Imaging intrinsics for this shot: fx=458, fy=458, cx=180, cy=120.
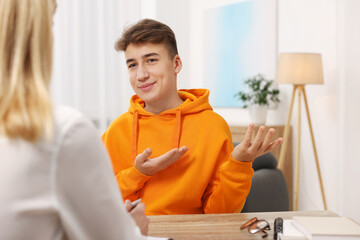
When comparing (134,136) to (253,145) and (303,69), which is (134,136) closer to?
(253,145)

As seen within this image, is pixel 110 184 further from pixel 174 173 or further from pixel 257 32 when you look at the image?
pixel 257 32

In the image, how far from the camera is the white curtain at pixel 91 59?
4.35 m

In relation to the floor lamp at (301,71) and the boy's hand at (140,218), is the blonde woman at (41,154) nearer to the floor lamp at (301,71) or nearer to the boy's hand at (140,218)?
the boy's hand at (140,218)

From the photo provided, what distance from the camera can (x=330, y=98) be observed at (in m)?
3.92

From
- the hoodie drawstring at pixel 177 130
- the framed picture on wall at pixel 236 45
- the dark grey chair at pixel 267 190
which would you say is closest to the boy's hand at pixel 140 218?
the hoodie drawstring at pixel 177 130

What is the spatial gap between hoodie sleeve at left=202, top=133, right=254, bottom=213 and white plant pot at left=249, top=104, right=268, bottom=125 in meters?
2.60

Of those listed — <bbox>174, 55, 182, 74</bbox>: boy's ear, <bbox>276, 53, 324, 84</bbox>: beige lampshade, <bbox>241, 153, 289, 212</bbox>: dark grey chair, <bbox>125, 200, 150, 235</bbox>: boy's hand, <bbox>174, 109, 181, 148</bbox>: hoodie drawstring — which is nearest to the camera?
<bbox>125, 200, 150, 235</bbox>: boy's hand

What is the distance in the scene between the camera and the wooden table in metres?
1.14

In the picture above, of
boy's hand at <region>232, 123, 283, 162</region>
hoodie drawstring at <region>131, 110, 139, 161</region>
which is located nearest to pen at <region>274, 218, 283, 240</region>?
boy's hand at <region>232, 123, 283, 162</region>

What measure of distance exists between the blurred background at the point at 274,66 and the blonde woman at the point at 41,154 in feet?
11.2

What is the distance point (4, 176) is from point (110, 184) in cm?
15

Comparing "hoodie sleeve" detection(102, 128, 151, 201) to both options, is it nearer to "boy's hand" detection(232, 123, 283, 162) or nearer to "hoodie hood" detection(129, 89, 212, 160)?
"hoodie hood" detection(129, 89, 212, 160)

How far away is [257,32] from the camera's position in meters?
4.55

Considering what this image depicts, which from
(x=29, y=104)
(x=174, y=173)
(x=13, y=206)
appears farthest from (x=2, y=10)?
(x=174, y=173)
